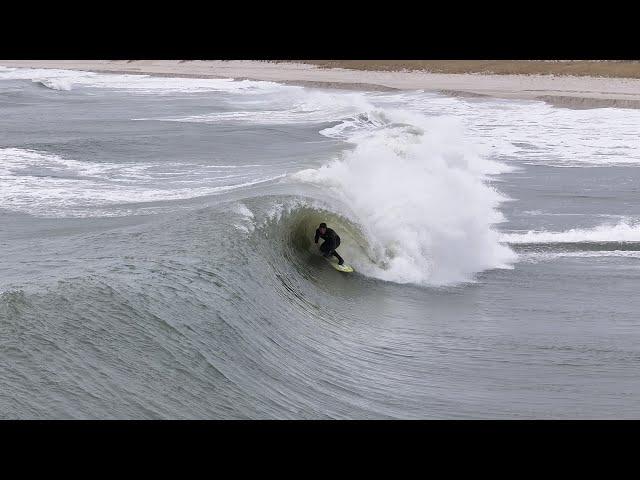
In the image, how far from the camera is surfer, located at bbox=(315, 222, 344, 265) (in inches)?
589

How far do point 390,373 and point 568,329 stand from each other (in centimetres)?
314

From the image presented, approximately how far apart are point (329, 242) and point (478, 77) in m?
55.7

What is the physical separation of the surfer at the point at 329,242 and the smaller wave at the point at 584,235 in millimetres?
4081

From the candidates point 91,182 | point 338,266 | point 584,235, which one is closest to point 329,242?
point 338,266

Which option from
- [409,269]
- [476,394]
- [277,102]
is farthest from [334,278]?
[277,102]

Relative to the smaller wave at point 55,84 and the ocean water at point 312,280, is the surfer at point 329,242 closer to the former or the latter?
the ocean water at point 312,280

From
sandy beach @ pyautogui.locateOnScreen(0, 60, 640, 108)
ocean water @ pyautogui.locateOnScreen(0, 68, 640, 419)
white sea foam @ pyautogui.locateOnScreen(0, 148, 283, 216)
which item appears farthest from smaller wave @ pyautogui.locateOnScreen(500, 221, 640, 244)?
sandy beach @ pyautogui.locateOnScreen(0, 60, 640, 108)

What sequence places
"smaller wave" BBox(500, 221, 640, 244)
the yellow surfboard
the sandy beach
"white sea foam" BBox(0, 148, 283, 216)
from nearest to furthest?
the yellow surfboard
"smaller wave" BBox(500, 221, 640, 244)
"white sea foam" BBox(0, 148, 283, 216)
the sandy beach

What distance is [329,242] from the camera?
1506 centimetres

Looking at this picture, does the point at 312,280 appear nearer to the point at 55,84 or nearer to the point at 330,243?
the point at 330,243

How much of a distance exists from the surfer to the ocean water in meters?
0.32

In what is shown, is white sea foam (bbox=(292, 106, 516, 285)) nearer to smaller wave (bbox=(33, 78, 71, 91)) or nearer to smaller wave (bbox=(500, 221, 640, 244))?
smaller wave (bbox=(500, 221, 640, 244))

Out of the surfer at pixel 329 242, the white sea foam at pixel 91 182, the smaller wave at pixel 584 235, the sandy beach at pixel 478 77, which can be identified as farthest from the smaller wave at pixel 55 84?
the surfer at pixel 329 242

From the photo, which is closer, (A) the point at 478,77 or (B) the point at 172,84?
(B) the point at 172,84
